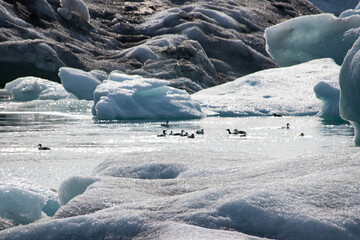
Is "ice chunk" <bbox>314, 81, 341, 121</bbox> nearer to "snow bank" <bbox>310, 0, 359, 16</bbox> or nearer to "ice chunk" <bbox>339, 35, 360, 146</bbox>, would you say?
"ice chunk" <bbox>339, 35, 360, 146</bbox>

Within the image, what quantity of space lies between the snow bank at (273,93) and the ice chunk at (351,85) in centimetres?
829

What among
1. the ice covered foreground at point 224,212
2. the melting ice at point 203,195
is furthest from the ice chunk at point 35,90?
the ice covered foreground at point 224,212

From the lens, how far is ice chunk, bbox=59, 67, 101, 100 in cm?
2159

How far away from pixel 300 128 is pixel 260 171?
29.3ft

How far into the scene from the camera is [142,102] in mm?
15852

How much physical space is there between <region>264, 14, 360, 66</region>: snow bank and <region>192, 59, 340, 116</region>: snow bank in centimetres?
56

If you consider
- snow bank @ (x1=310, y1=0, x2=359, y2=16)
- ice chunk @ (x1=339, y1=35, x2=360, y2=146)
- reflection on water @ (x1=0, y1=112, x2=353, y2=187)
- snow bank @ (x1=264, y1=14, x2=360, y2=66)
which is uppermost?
snow bank @ (x1=310, y1=0, x2=359, y2=16)

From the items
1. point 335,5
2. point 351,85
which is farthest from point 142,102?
point 335,5

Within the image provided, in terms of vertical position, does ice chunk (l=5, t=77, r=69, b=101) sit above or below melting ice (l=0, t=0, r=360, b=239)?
below

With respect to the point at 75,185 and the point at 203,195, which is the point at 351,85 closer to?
the point at 75,185

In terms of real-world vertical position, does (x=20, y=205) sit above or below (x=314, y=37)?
below

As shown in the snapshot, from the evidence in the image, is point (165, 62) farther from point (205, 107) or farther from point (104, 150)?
point (104, 150)

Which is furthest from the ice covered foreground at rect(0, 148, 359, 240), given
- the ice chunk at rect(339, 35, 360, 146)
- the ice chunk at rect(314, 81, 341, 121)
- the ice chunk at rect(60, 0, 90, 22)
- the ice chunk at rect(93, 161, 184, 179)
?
the ice chunk at rect(60, 0, 90, 22)

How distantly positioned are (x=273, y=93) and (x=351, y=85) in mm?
10196
